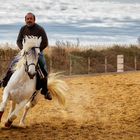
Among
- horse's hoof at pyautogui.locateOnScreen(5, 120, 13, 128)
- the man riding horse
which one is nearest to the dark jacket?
the man riding horse

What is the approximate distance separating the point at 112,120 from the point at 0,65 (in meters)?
21.5

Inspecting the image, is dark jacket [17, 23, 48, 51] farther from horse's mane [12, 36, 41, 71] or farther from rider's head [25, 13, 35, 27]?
horse's mane [12, 36, 41, 71]

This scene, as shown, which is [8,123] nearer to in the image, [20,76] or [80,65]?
[20,76]

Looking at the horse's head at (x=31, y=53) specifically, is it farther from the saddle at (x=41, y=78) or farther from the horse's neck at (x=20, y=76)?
the saddle at (x=41, y=78)

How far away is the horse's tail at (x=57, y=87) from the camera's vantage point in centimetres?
1285

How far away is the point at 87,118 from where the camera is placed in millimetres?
14273

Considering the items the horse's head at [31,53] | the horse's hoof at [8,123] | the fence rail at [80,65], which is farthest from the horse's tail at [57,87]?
the fence rail at [80,65]

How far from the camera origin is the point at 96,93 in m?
20.0

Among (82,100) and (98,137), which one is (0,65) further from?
(98,137)

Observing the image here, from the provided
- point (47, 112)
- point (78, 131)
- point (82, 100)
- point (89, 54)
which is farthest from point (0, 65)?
point (78, 131)

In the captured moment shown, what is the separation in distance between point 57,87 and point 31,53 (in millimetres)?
2111

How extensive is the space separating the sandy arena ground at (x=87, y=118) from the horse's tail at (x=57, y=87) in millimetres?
689

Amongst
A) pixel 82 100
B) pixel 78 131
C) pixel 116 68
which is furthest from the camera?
pixel 116 68

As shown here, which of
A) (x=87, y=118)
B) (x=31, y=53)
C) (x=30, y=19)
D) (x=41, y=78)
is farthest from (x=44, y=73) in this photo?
(x=87, y=118)
